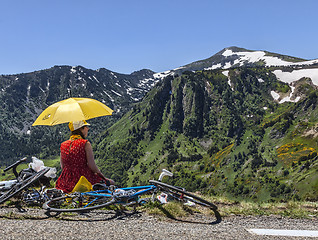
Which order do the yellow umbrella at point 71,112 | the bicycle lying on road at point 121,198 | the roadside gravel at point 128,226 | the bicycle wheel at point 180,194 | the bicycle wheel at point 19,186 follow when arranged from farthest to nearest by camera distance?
the yellow umbrella at point 71,112 → the bicycle wheel at point 19,186 → the bicycle wheel at point 180,194 → the bicycle lying on road at point 121,198 → the roadside gravel at point 128,226

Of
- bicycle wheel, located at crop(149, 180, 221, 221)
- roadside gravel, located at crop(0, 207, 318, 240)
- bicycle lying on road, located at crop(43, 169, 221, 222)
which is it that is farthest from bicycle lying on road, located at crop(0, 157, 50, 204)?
bicycle wheel, located at crop(149, 180, 221, 221)

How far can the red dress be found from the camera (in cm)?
1056

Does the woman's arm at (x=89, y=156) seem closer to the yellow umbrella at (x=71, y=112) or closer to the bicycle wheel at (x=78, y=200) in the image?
the bicycle wheel at (x=78, y=200)

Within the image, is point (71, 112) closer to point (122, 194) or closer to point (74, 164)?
point (74, 164)

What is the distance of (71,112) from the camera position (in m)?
11.3

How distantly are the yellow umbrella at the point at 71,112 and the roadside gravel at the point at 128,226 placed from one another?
3500 mm

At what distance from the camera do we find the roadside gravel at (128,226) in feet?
22.6

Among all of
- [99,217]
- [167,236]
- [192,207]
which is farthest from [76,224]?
[192,207]

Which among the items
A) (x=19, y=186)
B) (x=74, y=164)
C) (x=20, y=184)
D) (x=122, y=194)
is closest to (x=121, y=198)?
(x=122, y=194)

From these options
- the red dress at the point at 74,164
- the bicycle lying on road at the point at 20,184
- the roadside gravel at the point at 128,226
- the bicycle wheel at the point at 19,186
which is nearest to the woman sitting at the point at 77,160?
the red dress at the point at 74,164

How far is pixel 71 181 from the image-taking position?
10695 mm

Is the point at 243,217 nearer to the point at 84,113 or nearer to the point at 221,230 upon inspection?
the point at 221,230

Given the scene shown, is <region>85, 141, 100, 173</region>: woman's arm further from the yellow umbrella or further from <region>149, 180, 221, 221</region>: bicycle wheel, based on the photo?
<region>149, 180, 221, 221</region>: bicycle wheel

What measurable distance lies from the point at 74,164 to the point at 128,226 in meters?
3.91
